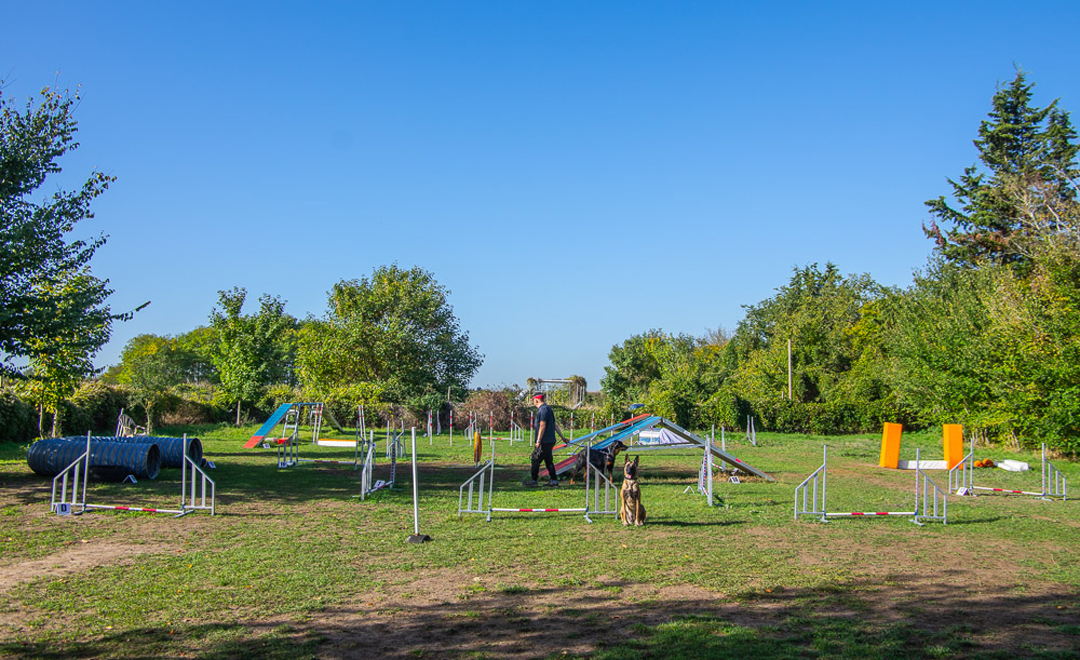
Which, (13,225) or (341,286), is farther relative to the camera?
(341,286)

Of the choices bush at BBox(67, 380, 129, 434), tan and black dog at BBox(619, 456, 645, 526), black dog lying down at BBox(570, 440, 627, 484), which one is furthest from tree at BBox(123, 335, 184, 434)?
tan and black dog at BBox(619, 456, 645, 526)

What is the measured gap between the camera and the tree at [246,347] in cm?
3697

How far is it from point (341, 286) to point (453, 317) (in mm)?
6759

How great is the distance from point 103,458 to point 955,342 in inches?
1009

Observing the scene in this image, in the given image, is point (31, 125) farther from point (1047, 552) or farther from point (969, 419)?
point (969, 419)

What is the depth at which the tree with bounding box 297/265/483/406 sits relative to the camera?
40375 millimetres

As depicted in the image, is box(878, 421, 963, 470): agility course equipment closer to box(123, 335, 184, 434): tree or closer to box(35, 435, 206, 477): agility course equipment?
box(35, 435, 206, 477): agility course equipment

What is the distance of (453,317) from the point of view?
4612cm

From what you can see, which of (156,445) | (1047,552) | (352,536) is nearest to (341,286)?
(156,445)

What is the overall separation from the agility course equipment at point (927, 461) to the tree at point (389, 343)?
24051mm

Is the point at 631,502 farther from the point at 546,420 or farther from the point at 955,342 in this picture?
the point at 955,342

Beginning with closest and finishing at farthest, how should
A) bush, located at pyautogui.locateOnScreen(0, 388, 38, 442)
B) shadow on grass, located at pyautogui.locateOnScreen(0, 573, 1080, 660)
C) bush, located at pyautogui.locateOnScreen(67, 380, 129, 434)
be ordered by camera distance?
shadow on grass, located at pyautogui.locateOnScreen(0, 573, 1080, 660), bush, located at pyautogui.locateOnScreen(0, 388, 38, 442), bush, located at pyautogui.locateOnScreen(67, 380, 129, 434)

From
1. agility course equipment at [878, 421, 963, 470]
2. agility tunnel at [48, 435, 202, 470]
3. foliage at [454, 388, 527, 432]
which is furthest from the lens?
foliage at [454, 388, 527, 432]

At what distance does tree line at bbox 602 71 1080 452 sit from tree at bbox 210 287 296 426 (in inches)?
732
